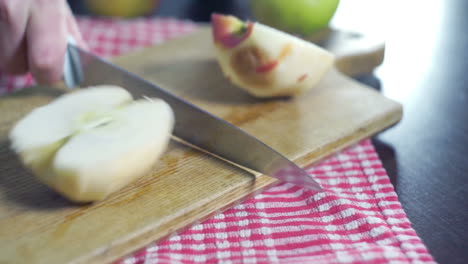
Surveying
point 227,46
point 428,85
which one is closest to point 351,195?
point 227,46

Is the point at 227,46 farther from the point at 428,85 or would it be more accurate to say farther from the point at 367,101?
the point at 428,85

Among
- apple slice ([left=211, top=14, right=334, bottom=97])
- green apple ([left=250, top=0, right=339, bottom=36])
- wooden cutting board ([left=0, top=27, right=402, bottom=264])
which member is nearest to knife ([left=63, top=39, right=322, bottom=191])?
wooden cutting board ([left=0, top=27, right=402, bottom=264])

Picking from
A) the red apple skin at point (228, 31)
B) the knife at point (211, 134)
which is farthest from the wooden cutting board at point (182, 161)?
the red apple skin at point (228, 31)

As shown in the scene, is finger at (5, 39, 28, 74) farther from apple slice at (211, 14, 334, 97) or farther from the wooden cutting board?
apple slice at (211, 14, 334, 97)

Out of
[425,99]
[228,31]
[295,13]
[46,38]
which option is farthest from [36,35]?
[425,99]

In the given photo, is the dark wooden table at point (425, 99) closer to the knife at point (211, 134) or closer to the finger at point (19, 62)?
the knife at point (211, 134)

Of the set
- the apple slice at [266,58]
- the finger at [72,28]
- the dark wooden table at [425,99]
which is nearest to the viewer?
the dark wooden table at [425,99]
